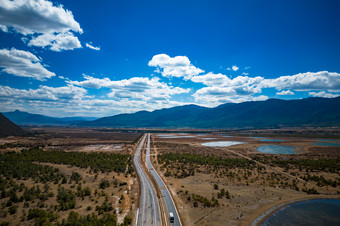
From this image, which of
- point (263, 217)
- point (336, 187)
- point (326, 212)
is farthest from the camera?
point (336, 187)

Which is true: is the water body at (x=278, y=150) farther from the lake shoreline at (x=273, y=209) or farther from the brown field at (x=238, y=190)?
the lake shoreline at (x=273, y=209)

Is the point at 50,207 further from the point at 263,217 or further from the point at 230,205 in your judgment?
the point at 263,217

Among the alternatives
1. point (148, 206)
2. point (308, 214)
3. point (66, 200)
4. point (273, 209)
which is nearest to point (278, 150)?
point (308, 214)

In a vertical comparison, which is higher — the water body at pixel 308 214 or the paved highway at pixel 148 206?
the paved highway at pixel 148 206

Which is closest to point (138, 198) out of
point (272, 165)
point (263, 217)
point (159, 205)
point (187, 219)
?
point (159, 205)

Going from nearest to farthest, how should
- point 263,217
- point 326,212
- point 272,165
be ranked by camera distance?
point 263,217 < point 326,212 < point 272,165

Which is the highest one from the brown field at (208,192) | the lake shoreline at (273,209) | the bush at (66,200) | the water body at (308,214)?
the bush at (66,200)

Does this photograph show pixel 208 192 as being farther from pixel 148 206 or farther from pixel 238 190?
pixel 148 206

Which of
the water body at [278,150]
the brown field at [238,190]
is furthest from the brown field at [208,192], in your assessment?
the water body at [278,150]
